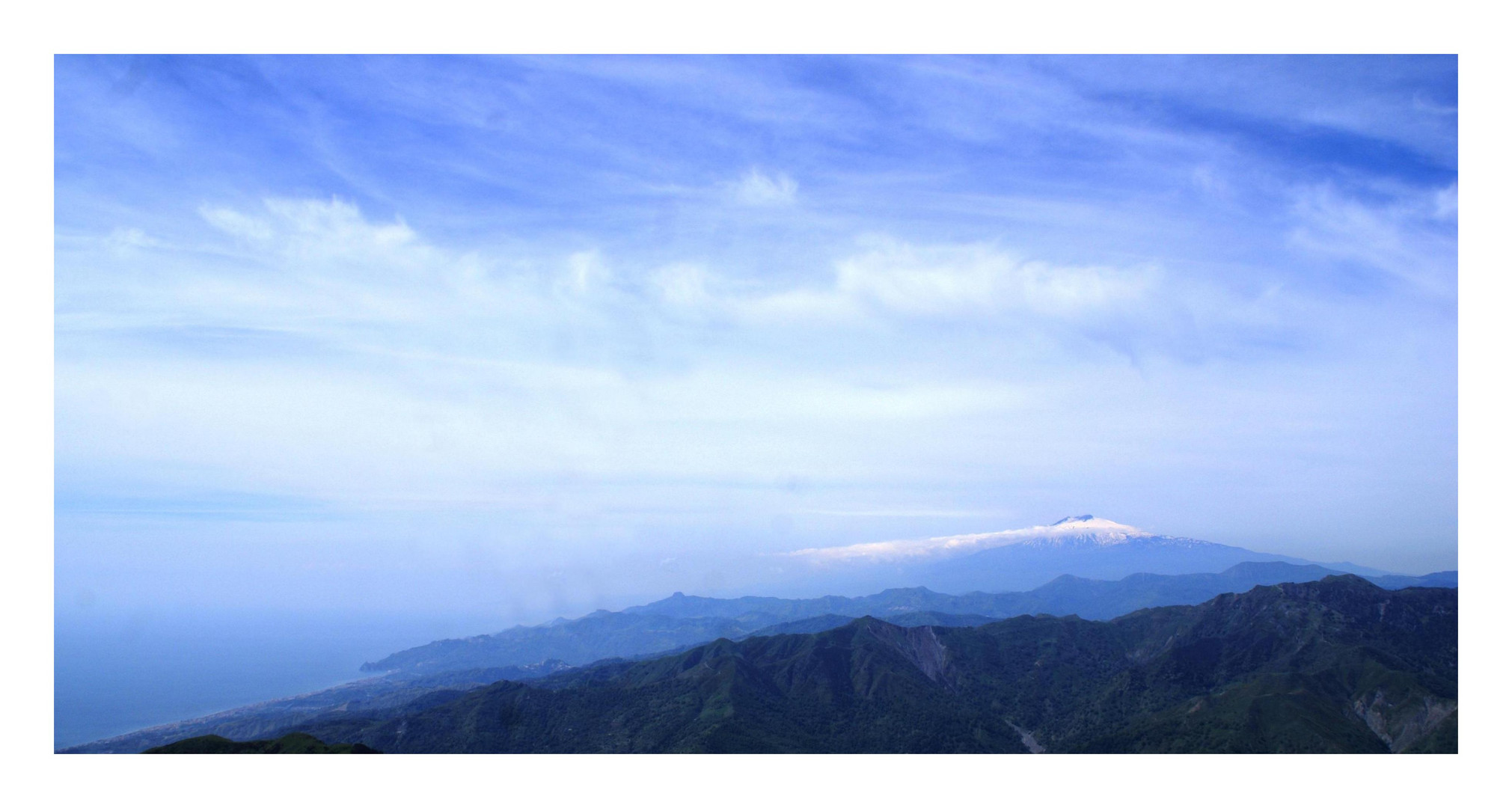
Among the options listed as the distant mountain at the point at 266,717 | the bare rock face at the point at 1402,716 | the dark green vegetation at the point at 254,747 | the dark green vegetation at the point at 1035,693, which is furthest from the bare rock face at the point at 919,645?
the dark green vegetation at the point at 254,747

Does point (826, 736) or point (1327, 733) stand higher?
point (1327, 733)

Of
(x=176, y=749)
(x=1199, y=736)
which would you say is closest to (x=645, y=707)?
(x=176, y=749)

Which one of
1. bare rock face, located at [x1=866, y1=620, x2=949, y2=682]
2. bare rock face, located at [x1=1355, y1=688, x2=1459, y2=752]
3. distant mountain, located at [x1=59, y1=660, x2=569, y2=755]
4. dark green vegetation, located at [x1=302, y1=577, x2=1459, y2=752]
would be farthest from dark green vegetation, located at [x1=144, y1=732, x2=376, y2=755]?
bare rock face, located at [x1=1355, y1=688, x2=1459, y2=752]

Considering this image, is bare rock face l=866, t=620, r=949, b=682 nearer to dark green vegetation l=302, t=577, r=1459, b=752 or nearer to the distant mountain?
dark green vegetation l=302, t=577, r=1459, b=752

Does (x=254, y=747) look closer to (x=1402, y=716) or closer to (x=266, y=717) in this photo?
(x=266, y=717)

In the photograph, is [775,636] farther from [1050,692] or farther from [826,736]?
[1050,692]

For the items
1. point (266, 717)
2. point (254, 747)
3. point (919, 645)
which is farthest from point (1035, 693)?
point (266, 717)
